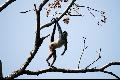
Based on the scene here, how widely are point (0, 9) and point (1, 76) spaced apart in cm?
229

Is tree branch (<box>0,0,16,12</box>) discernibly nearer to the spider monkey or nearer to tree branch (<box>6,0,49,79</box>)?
tree branch (<box>6,0,49,79</box>)

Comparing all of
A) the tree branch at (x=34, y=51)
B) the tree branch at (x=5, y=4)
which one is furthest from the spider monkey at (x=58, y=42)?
the tree branch at (x=5, y=4)

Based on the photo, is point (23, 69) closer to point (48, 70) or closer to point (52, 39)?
point (48, 70)

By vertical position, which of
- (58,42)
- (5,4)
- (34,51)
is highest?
(5,4)

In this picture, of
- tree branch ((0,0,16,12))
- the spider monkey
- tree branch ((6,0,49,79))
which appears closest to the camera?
tree branch ((6,0,49,79))

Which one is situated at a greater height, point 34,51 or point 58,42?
point 58,42

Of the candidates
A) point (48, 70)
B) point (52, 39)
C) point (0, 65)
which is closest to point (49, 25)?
point (52, 39)

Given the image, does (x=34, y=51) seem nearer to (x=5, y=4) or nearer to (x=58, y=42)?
(x=58, y=42)

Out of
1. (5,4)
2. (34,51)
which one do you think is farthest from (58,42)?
(5,4)

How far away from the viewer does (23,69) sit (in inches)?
289

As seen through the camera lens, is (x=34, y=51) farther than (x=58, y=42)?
Yes

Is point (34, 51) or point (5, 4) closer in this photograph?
point (5, 4)

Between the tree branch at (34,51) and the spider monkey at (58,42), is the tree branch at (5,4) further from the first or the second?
the spider monkey at (58,42)

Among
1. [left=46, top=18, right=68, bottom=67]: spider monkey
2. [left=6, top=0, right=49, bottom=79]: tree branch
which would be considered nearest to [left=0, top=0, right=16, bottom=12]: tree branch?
[left=6, top=0, right=49, bottom=79]: tree branch
